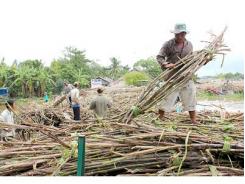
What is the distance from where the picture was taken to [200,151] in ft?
7.78

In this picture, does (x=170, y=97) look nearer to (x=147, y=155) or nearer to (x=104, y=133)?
(x=104, y=133)

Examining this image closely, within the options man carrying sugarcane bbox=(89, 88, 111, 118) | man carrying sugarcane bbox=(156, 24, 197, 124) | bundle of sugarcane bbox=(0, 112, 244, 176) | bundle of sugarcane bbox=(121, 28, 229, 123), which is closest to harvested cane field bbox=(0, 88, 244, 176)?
bundle of sugarcane bbox=(0, 112, 244, 176)

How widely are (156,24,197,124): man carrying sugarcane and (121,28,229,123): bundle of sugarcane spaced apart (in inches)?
11.0

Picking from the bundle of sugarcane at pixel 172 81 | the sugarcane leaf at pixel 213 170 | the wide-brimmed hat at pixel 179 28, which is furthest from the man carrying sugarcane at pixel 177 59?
the sugarcane leaf at pixel 213 170

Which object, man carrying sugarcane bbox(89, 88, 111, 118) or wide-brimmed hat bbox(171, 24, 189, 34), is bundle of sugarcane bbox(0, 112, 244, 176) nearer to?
wide-brimmed hat bbox(171, 24, 189, 34)

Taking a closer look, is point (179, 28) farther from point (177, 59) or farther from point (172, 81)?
point (172, 81)

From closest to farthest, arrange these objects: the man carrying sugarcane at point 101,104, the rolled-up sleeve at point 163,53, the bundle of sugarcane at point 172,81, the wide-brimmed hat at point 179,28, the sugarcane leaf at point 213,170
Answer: the sugarcane leaf at point 213,170, the bundle of sugarcane at point 172,81, the wide-brimmed hat at point 179,28, the rolled-up sleeve at point 163,53, the man carrying sugarcane at point 101,104

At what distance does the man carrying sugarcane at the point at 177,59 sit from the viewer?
3909 mm

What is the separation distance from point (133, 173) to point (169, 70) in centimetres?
156

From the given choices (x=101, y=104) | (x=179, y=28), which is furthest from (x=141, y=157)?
(x=101, y=104)

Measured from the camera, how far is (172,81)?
11.6 ft

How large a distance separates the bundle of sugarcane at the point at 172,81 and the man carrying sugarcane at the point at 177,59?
280 millimetres

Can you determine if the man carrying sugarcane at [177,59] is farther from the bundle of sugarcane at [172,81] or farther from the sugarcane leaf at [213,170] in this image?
the sugarcane leaf at [213,170]

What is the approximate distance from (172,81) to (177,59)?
1.75 ft
